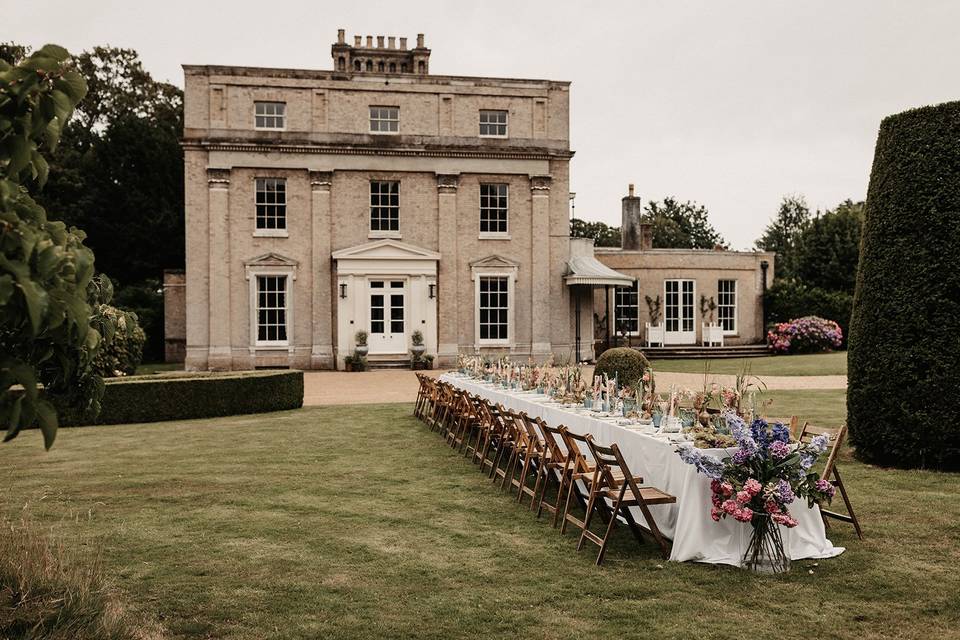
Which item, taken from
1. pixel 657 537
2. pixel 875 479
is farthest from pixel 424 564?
pixel 875 479

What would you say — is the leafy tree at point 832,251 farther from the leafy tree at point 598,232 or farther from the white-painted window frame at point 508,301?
the leafy tree at point 598,232

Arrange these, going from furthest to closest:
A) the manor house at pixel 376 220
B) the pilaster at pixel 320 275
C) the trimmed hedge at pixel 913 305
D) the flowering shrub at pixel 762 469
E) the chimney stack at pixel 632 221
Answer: the chimney stack at pixel 632 221 < the pilaster at pixel 320 275 < the manor house at pixel 376 220 < the trimmed hedge at pixel 913 305 < the flowering shrub at pixel 762 469

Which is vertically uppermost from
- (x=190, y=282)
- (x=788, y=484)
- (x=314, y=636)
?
(x=190, y=282)

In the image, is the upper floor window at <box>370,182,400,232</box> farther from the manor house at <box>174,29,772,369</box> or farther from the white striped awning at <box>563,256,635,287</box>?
the white striped awning at <box>563,256,635,287</box>

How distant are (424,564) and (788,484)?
104 inches

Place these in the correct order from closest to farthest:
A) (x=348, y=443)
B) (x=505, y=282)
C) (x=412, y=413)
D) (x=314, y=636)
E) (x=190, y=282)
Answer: (x=314, y=636) → (x=348, y=443) → (x=412, y=413) → (x=190, y=282) → (x=505, y=282)

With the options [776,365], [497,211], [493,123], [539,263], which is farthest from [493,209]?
[776,365]

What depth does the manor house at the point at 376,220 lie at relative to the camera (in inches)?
970

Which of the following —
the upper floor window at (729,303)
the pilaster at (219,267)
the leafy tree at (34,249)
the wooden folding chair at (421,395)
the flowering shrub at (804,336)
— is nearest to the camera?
the leafy tree at (34,249)

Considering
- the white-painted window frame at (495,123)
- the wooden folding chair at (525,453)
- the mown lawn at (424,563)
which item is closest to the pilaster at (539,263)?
the white-painted window frame at (495,123)

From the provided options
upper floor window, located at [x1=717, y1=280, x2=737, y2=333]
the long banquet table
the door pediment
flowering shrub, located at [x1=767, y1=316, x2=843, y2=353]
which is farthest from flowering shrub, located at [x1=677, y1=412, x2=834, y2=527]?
upper floor window, located at [x1=717, y1=280, x2=737, y2=333]

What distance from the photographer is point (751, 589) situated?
5297mm

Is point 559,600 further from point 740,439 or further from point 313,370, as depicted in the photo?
point 313,370

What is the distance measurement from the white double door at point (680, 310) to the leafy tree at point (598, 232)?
3213 cm
